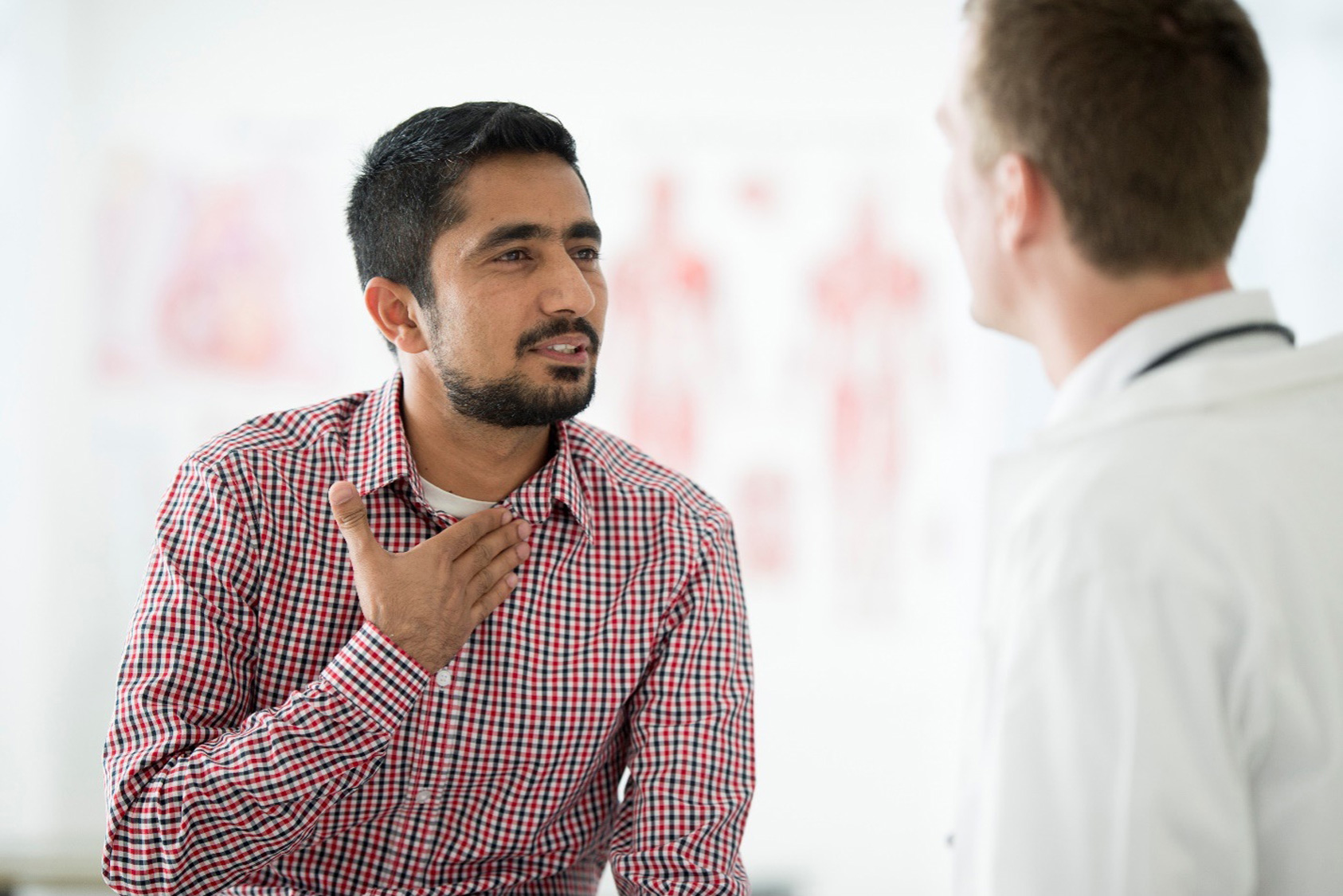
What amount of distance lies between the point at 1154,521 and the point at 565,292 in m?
1.01

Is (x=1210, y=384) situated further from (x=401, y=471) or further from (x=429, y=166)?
(x=429, y=166)

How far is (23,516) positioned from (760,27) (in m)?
2.43

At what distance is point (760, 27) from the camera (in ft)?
10.9

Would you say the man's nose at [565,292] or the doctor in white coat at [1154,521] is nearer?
the doctor in white coat at [1154,521]

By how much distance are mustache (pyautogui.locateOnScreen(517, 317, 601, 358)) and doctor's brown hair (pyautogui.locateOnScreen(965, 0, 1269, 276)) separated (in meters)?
0.81

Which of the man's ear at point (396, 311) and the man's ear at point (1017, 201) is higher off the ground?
the man's ear at point (1017, 201)

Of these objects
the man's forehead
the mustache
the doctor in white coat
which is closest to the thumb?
the mustache

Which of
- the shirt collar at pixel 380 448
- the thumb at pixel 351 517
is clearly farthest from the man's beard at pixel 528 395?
the thumb at pixel 351 517

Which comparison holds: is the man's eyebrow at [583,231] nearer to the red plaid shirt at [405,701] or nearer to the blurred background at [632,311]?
the red plaid shirt at [405,701]

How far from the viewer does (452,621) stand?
5.03ft

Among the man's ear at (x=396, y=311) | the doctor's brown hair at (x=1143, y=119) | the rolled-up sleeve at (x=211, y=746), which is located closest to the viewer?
the doctor's brown hair at (x=1143, y=119)

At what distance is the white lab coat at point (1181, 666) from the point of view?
0.87 metres

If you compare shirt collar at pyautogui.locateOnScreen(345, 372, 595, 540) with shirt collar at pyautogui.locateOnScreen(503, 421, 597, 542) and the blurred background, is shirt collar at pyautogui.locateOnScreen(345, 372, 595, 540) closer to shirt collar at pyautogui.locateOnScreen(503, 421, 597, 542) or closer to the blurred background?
shirt collar at pyautogui.locateOnScreen(503, 421, 597, 542)

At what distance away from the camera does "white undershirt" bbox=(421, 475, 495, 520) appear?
1.75 metres
